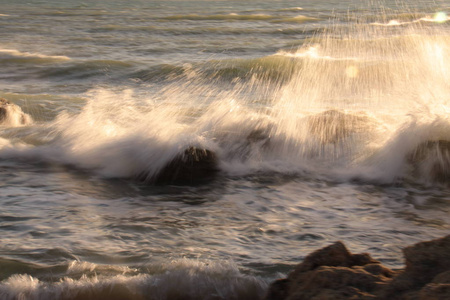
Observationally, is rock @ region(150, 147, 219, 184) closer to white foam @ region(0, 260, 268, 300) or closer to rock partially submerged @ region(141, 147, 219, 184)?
rock partially submerged @ region(141, 147, 219, 184)

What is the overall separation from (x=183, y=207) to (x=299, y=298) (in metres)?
2.11

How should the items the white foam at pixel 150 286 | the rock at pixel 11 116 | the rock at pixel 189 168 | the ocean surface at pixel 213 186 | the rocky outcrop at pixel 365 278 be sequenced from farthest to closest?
the rock at pixel 11 116 → the rock at pixel 189 168 → the ocean surface at pixel 213 186 → the white foam at pixel 150 286 → the rocky outcrop at pixel 365 278

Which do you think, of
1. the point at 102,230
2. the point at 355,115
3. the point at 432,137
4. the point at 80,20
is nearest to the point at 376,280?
the point at 102,230

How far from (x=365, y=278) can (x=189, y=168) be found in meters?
2.97

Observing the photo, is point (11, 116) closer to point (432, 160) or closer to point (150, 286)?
point (432, 160)

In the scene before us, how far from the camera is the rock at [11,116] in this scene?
7.37 m

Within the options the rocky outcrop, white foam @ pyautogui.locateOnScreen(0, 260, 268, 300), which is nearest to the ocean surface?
white foam @ pyautogui.locateOnScreen(0, 260, 268, 300)

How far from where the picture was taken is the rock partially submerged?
5.19 m

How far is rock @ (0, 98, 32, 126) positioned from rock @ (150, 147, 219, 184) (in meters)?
2.83

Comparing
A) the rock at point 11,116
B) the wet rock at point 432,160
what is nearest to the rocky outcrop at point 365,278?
the wet rock at point 432,160

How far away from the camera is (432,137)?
5586 millimetres

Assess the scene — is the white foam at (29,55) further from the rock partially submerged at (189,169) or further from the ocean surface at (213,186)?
the rock partially submerged at (189,169)

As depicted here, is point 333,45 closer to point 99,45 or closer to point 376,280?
point 99,45

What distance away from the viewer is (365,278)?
8.05 ft
